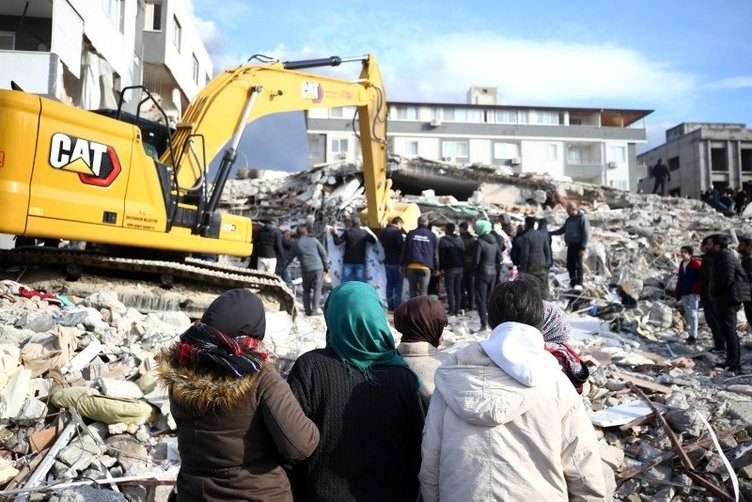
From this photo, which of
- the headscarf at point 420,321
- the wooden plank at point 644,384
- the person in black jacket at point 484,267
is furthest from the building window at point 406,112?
the headscarf at point 420,321

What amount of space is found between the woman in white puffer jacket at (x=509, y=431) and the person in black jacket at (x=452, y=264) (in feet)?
27.6

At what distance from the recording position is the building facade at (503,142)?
5109cm

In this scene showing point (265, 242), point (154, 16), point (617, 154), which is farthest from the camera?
point (617, 154)

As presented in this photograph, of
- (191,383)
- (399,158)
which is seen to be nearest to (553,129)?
(399,158)

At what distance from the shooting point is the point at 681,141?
48.5m

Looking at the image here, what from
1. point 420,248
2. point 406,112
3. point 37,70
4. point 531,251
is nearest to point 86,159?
point 420,248

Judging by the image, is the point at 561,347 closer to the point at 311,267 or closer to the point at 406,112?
the point at 311,267

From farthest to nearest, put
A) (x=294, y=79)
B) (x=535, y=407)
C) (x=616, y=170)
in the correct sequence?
(x=616, y=170) → (x=294, y=79) → (x=535, y=407)

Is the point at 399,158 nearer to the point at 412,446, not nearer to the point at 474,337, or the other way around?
the point at 474,337

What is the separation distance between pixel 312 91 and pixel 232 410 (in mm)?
8214

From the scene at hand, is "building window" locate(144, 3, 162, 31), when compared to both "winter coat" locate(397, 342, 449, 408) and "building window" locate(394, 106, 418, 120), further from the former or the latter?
A: "building window" locate(394, 106, 418, 120)

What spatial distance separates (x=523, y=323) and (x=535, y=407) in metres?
0.34

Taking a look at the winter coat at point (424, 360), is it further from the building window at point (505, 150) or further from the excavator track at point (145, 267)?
the building window at point (505, 150)

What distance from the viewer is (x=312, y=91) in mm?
9828
